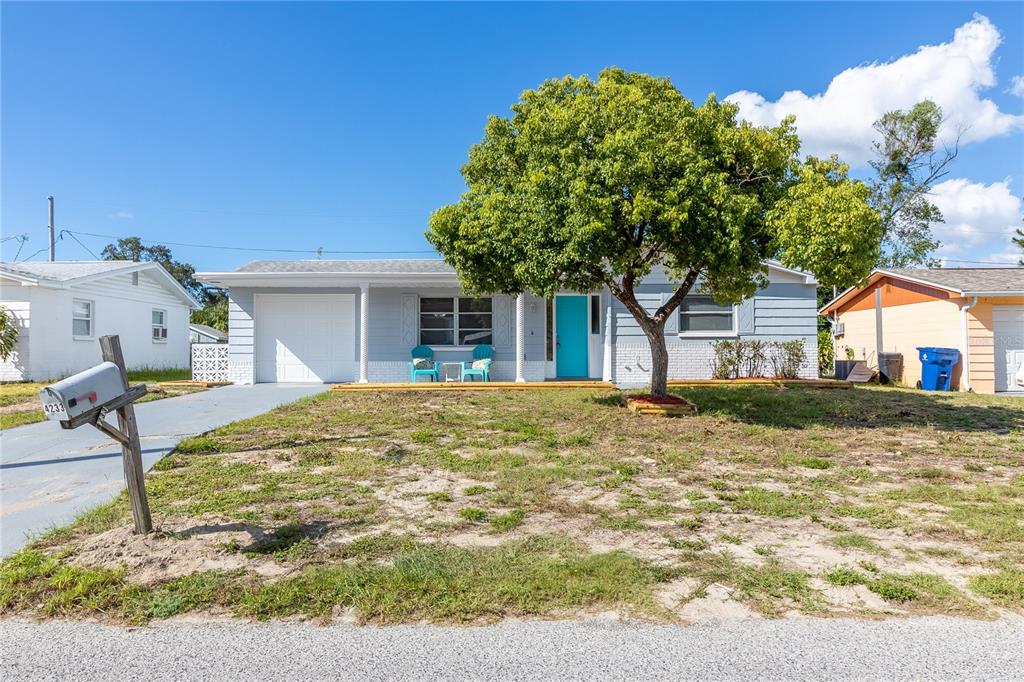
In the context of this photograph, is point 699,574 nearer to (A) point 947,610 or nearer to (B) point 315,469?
(A) point 947,610

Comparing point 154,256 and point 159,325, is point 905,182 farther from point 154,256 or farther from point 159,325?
point 154,256

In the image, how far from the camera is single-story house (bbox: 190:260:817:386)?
13.8m

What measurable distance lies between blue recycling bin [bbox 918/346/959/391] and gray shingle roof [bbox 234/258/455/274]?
458 inches

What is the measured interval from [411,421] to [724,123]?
251 inches

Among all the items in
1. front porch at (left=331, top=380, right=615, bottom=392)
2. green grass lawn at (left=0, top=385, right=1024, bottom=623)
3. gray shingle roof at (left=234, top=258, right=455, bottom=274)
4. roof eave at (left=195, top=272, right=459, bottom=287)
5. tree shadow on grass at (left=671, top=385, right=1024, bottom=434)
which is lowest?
green grass lawn at (left=0, top=385, right=1024, bottom=623)

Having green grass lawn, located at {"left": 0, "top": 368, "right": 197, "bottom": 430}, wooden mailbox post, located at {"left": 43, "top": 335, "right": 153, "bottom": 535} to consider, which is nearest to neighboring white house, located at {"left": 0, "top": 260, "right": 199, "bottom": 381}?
green grass lawn, located at {"left": 0, "top": 368, "right": 197, "bottom": 430}

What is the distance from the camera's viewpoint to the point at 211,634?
2656 millimetres

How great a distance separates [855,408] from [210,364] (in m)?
14.2

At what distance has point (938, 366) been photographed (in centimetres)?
1339

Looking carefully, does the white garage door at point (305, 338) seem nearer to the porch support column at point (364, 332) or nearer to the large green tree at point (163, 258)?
the porch support column at point (364, 332)

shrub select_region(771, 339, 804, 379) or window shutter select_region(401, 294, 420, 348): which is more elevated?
window shutter select_region(401, 294, 420, 348)

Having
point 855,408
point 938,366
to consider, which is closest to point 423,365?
point 855,408

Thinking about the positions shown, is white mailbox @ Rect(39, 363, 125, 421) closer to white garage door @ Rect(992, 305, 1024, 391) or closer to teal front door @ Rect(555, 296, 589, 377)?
teal front door @ Rect(555, 296, 589, 377)

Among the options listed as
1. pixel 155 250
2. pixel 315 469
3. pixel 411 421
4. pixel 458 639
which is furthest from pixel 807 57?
pixel 155 250
